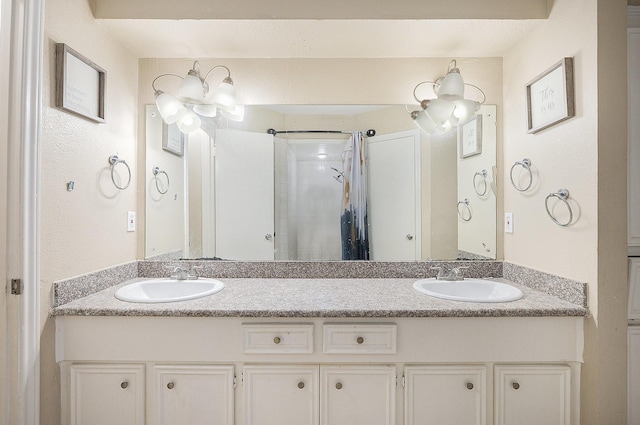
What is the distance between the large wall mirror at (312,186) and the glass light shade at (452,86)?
0.72 ft

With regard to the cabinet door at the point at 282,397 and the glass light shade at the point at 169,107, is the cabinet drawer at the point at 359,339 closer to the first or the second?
the cabinet door at the point at 282,397

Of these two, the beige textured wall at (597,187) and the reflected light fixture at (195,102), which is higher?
the reflected light fixture at (195,102)

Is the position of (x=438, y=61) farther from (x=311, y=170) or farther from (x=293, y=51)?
(x=311, y=170)

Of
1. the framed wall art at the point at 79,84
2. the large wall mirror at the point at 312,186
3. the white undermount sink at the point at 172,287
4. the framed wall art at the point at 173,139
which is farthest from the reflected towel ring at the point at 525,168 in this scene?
the framed wall art at the point at 79,84

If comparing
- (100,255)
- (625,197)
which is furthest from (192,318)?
(625,197)

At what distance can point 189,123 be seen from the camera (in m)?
1.85

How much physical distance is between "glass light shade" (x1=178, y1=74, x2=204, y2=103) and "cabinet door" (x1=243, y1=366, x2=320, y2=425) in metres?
1.45

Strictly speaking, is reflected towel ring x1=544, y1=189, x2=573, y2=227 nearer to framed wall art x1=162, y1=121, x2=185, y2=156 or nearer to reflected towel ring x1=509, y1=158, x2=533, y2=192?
reflected towel ring x1=509, y1=158, x2=533, y2=192

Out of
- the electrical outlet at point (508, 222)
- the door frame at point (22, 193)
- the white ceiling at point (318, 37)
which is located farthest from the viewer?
the electrical outlet at point (508, 222)

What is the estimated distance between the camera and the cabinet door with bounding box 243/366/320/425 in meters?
1.29

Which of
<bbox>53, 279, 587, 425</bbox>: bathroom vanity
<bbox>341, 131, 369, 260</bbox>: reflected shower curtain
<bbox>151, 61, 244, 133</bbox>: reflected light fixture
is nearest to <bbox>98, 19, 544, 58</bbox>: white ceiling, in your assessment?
<bbox>151, 61, 244, 133</bbox>: reflected light fixture

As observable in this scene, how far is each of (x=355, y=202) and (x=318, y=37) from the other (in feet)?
3.07

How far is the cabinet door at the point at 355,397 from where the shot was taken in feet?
4.25

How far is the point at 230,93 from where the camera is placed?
5.80ft
